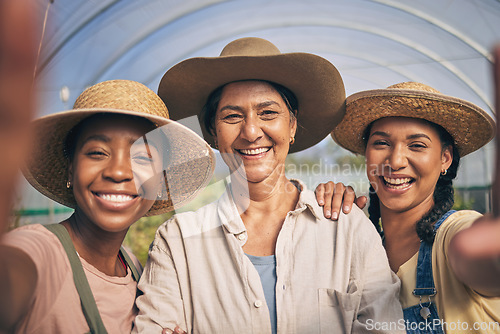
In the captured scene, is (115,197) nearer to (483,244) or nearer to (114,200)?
(114,200)

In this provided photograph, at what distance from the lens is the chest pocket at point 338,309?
1888 mm

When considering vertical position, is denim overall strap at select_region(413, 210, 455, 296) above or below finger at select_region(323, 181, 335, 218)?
below

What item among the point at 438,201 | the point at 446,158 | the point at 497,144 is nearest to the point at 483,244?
the point at 497,144

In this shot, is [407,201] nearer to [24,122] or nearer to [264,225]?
[264,225]

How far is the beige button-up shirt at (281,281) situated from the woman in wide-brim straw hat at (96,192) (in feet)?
0.59

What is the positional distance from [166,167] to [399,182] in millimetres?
1258

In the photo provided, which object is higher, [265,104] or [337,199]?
[265,104]

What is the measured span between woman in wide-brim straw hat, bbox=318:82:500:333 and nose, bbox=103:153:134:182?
1.33 metres

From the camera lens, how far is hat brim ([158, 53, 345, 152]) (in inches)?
85.9

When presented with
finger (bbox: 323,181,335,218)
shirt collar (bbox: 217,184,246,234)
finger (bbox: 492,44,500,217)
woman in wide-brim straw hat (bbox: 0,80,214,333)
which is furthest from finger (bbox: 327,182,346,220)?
finger (bbox: 492,44,500,217)

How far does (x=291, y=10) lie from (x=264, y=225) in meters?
5.16

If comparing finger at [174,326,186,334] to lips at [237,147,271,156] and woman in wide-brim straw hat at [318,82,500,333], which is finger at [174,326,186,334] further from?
woman in wide-brim straw hat at [318,82,500,333]

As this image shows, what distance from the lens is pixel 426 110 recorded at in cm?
231

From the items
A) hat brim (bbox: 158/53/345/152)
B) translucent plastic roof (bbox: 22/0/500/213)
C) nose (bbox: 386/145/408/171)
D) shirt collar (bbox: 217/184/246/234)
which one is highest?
translucent plastic roof (bbox: 22/0/500/213)
